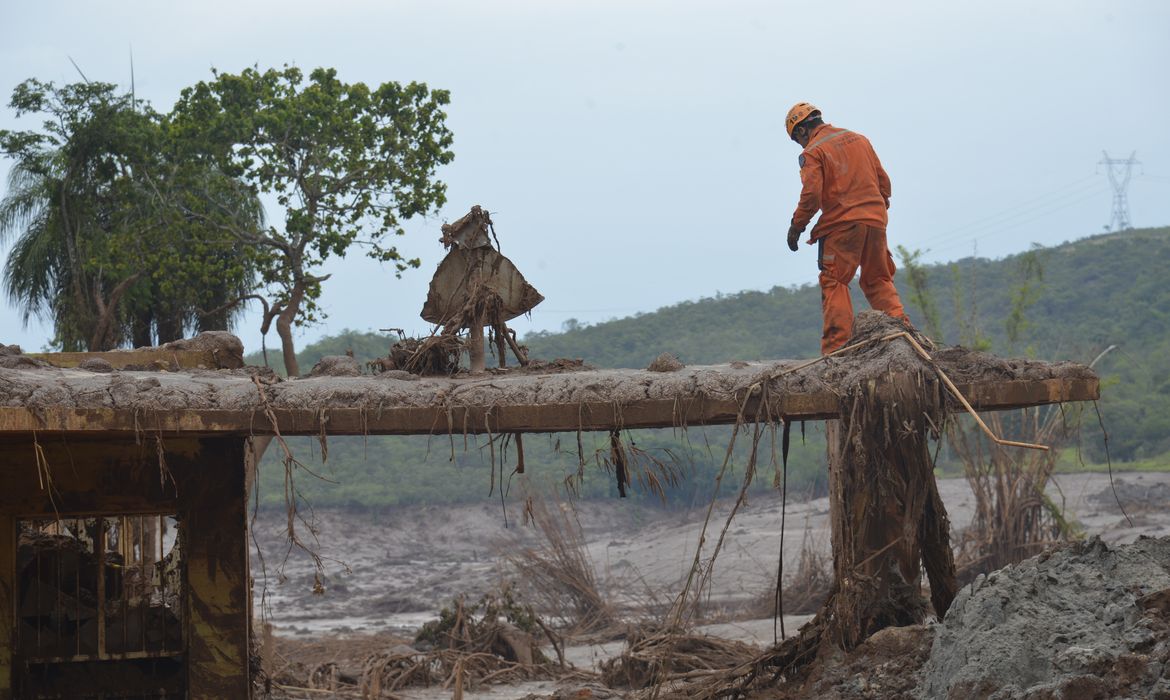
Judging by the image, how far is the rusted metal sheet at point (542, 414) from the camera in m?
6.87

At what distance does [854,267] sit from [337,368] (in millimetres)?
3363

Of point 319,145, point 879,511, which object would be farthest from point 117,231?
point 879,511

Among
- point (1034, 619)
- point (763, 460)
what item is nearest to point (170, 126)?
point (1034, 619)

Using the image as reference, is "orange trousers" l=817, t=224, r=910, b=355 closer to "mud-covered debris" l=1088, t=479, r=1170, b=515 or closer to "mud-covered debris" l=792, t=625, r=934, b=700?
"mud-covered debris" l=792, t=625, r=934, b=700

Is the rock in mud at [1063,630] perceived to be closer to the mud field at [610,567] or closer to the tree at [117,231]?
the mud field at [610,567]

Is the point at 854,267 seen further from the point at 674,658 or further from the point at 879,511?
the point at 674,658

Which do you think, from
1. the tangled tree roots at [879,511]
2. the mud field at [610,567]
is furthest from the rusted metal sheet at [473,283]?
the mud field at [610,567]

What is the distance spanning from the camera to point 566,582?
55.7ft

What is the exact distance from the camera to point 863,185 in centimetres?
850

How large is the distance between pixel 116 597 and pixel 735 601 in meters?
12.2

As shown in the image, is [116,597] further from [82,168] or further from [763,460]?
[763,460]

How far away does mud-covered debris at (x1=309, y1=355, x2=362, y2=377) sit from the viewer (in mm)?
7689

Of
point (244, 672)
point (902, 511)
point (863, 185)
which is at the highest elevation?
point (863, 185)

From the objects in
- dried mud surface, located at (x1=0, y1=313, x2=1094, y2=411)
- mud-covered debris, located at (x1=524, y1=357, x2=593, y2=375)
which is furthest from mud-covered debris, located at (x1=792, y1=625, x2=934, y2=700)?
mud-covered debris, located at (x1=524, y1=357, x2=593, y2=375)
